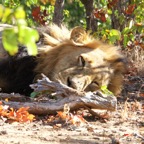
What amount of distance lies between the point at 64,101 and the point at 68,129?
41cm

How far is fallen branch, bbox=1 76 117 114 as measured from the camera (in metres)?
3.28

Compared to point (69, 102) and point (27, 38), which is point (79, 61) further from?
point (27, 38)

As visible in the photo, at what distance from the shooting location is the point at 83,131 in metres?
2.96

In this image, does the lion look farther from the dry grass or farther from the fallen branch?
the dry grass

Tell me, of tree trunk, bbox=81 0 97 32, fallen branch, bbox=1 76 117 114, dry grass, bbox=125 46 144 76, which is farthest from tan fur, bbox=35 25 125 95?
tree trunk, bbox=81 0 97 32

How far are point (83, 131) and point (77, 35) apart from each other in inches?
60.9

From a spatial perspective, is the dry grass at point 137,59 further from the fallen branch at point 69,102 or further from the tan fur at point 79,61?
the fallen branch at point 69,102

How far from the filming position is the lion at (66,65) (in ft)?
12.9

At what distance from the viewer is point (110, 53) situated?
175 inches

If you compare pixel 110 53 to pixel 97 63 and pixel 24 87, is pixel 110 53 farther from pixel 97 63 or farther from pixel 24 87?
pixel 24 87

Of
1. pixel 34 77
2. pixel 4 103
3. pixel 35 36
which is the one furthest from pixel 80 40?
pixel 35 36

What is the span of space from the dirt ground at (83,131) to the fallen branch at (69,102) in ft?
0.29

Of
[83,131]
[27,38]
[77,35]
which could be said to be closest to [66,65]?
[77,35]

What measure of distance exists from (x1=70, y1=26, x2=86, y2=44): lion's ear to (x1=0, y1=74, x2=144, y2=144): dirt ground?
91 centimetres
